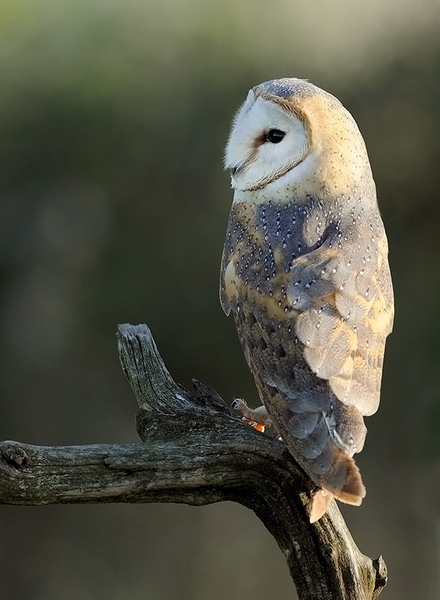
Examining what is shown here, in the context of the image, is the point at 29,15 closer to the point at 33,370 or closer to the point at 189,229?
the point at 189,229

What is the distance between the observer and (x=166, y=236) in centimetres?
455

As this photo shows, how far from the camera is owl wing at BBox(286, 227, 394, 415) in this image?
69.9 inches

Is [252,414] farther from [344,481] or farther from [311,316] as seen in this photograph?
[344,481]

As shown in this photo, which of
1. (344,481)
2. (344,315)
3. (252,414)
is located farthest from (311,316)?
(252,414)

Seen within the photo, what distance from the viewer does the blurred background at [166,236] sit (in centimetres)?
442

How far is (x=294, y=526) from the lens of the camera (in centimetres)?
184

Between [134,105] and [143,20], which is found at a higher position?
[143,20]

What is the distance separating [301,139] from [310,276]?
15.4 inches

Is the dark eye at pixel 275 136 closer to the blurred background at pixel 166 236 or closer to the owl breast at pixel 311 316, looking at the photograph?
the owl breast at pixel 311 316

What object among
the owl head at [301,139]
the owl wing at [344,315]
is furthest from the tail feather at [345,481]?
the owl head at [301,139]

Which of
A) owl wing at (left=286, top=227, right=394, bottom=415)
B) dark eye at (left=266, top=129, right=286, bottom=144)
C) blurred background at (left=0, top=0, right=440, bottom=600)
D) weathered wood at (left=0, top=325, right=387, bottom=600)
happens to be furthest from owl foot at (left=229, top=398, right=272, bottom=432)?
blurred background at (left=0, top=0, right=440, bottom=600)

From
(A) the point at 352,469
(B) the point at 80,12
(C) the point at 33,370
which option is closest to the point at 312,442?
(A) the point at 352,469

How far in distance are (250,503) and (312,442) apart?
0.85 ft

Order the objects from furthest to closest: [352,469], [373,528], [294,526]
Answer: [373,528]
[294,526]
[352,469]
